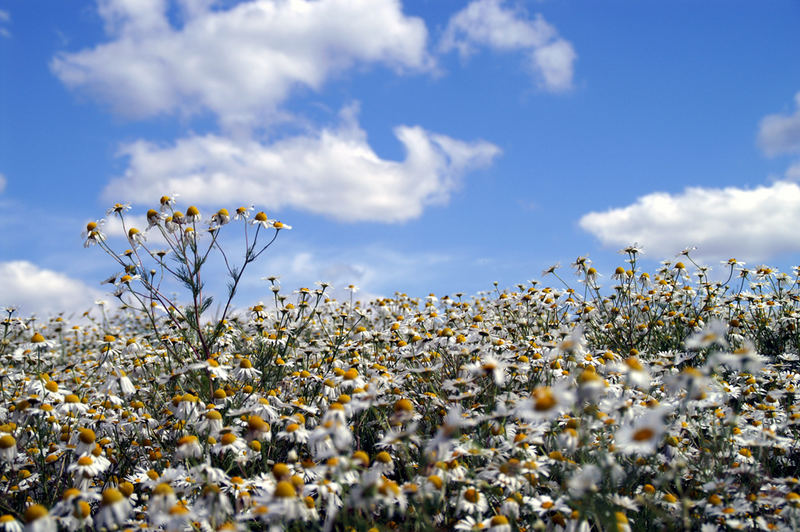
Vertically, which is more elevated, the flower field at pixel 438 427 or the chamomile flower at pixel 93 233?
the chamomile flower at pixel 93 233

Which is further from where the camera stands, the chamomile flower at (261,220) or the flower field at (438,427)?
the chamomile flower at (261,220)

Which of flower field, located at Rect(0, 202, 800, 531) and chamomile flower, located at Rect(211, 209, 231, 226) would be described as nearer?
flower field, located at Rect(0, 202, 800, 531)

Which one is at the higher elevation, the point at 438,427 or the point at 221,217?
the point at 221,217

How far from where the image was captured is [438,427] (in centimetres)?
498

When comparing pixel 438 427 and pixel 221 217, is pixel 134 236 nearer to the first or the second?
pixel 221 217

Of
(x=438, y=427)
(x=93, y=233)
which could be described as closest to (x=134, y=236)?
(x=93, y=233)

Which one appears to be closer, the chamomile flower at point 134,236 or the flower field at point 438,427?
the flower field at point 438,427

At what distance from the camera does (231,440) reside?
4.22 meters

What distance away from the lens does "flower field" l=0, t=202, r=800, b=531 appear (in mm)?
3500

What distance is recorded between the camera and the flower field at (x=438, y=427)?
3.50m

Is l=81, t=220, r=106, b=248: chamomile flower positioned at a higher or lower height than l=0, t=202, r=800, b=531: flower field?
higher

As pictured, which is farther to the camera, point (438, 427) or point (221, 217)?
point (221, 217)

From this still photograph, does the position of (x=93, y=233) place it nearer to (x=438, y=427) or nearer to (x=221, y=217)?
(x=221, y=217)

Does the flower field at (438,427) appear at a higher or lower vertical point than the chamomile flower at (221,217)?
lower
